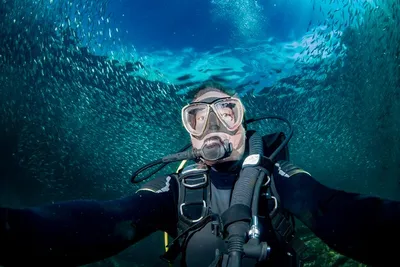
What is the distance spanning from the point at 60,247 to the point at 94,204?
0.40 m

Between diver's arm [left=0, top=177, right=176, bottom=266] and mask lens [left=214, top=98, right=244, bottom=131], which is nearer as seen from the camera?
diver's arm [left=0, top=177, right=176, bottom=266]

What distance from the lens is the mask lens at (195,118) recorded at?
312cm

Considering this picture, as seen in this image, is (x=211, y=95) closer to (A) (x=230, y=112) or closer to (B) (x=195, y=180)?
(A) (x=230, y=112)

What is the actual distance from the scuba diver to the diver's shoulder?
1 cm

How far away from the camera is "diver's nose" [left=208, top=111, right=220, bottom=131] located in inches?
117

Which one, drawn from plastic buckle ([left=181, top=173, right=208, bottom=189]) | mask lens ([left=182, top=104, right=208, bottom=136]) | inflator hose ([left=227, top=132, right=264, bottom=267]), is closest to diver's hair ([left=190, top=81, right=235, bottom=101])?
mask lens ([left=182, top=104, right=208, bottom=136])

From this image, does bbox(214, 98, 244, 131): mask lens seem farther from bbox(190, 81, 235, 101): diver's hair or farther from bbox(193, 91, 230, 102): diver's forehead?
bbox(190, 81, 235, 101): diver's hair

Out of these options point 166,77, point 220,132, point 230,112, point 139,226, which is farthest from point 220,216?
point 166,77

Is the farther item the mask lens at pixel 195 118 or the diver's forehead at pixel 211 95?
the diver's forehead at pixel 211 95

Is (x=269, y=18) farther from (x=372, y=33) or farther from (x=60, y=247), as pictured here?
(x=60, y=247)

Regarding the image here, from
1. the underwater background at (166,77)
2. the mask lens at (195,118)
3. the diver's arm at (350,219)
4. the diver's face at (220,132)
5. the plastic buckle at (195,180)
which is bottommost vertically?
the diver's arm at (350,219)

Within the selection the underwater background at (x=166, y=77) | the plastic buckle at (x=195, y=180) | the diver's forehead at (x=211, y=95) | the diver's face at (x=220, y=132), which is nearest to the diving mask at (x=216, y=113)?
the diver's face at (x=220, y=132)

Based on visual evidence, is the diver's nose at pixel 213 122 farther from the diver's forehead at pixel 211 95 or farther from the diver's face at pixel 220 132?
the diver's forehead at pixel 211 95

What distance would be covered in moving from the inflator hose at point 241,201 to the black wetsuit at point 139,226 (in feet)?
1.41
